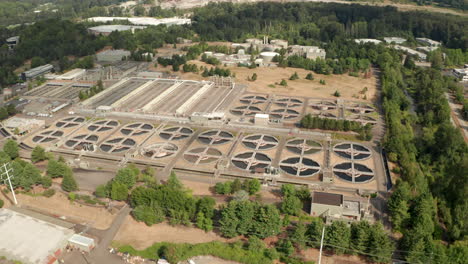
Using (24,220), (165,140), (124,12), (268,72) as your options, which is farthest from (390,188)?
(124,12)

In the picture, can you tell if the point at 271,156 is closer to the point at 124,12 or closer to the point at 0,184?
the point at 0,184

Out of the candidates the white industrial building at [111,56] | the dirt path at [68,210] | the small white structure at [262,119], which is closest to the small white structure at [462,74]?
the small white structure at [262,119]

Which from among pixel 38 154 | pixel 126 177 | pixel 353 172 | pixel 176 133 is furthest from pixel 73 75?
pixel 353 172

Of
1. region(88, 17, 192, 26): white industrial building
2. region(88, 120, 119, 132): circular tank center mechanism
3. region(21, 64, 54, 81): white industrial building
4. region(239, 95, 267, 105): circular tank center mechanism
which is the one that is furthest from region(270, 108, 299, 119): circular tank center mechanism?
region(88, 17, 192, 26): white industrial building

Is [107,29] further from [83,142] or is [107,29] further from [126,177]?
[126,177]

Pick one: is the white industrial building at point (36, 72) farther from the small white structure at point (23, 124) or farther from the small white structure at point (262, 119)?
the small white structure at point (262, 119)
